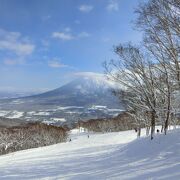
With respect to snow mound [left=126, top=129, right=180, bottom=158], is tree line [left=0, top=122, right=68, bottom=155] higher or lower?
lower

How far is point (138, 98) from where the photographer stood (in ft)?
73.4

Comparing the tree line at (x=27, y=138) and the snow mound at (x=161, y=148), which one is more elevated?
the snow mound at (x=161, y=148)

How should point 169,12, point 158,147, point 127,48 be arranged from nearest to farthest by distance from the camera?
point 169,12 → point 158,147 → point 127,48

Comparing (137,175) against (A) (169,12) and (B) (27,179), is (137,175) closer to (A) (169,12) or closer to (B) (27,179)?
(B) (27,179)

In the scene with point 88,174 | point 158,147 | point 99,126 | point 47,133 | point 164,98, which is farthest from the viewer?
point 99,126

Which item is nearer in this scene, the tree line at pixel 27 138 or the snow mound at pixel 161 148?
the snow mound at pixel 161 148

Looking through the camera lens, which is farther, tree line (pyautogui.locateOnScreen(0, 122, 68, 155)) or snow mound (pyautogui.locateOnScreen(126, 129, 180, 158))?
tree line (pyautogui.locateOnScreen(0, 122, 68, 155))

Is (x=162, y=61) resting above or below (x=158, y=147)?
above

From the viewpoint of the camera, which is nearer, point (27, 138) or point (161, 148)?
point (161, 148)

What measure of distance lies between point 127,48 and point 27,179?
401 inches

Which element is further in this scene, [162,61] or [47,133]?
[47,133]

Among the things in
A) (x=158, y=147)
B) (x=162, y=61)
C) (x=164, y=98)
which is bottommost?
(x=158, y=147)

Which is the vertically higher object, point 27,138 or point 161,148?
point 161,148

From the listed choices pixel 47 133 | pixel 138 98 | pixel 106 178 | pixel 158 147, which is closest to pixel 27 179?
pixel 106 178
